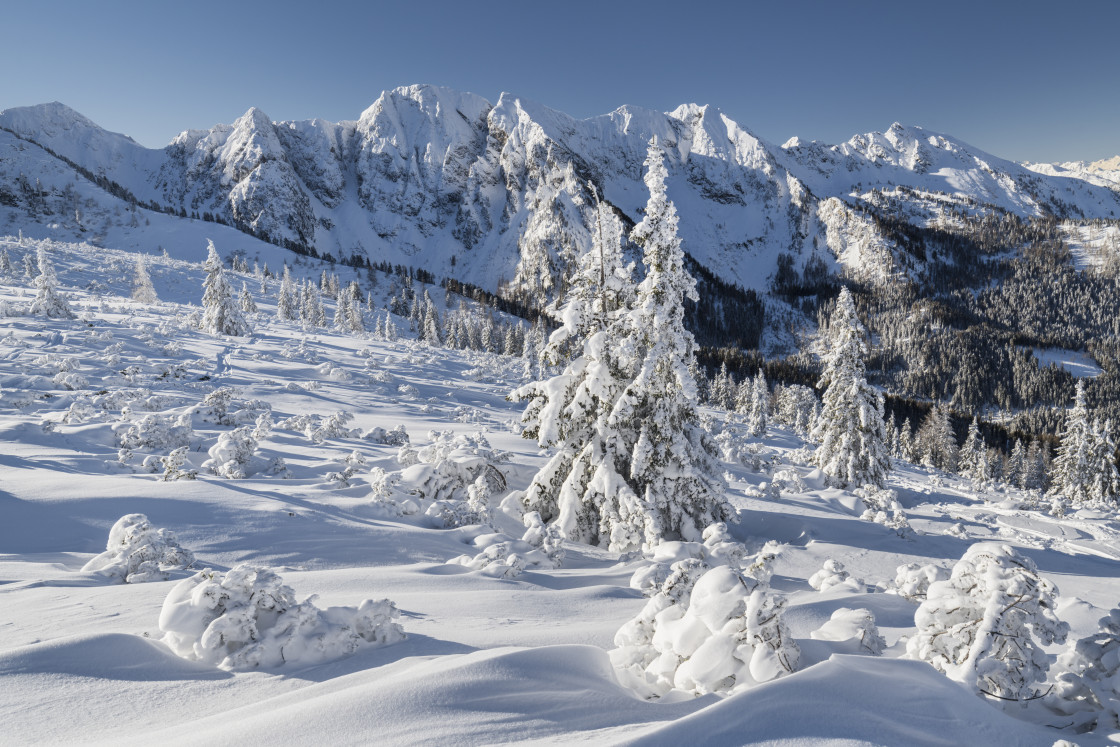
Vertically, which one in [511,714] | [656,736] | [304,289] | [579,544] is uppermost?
[304,289]

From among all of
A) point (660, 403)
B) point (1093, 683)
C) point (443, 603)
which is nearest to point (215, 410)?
point (443, 603)

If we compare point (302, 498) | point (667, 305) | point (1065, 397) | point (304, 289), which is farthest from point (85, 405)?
point (1065, 397)

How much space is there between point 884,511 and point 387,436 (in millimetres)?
12674

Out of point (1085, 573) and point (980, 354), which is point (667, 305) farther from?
point (980, 354)

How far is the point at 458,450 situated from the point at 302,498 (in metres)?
3.50

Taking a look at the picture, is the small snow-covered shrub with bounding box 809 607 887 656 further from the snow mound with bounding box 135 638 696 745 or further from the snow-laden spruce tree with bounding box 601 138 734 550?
the snow-laden spruce tree with bounding box 601 138 734 550

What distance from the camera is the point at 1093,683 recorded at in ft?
9.34

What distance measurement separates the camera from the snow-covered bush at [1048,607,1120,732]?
106 inches

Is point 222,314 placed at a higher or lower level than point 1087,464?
higher

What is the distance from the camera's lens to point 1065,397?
506 feet

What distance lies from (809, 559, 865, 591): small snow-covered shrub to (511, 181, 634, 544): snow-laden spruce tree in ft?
13.2

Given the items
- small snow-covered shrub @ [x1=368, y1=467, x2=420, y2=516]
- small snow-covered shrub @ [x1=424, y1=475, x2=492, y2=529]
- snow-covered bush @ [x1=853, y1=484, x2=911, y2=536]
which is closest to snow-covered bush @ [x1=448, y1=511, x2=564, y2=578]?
small snow-covered shrub @ [x1=424, y1=475, x2=492, y2=529]

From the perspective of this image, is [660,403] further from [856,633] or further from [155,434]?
[155,434]

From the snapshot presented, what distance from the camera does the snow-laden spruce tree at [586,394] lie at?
34.0ft
